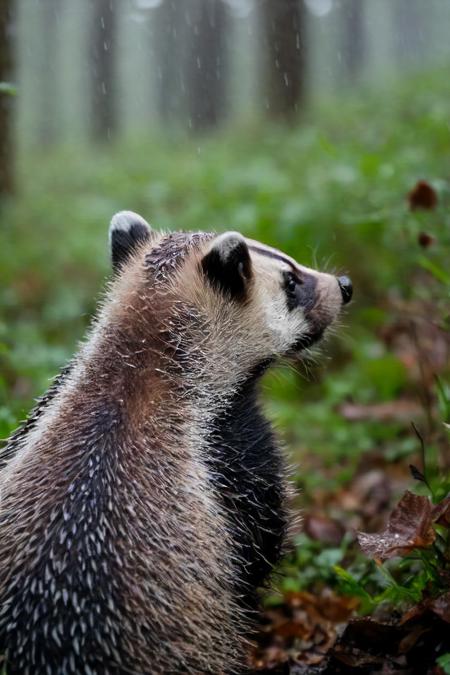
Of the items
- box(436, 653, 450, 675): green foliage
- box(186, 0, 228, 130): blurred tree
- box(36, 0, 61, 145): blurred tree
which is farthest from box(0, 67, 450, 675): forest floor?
box(36, 0, 61, 145): blurred tree

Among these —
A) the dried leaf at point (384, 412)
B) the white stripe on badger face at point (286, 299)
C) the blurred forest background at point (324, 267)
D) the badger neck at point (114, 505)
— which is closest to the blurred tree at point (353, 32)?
the blurred forest background at point (324, 267)

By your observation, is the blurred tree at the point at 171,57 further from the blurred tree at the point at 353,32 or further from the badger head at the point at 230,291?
the badger head at the point at 230,291

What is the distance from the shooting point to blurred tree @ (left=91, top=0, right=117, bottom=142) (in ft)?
126

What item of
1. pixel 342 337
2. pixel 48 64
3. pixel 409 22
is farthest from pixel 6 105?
pixel 409 22

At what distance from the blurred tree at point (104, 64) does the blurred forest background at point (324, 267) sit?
25.0ft

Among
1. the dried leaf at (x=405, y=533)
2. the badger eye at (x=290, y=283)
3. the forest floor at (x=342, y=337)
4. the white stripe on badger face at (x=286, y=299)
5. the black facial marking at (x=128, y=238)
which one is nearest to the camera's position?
the dried leaf at (x=405, y=533)

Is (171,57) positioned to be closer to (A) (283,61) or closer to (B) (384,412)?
(A) (283,61)

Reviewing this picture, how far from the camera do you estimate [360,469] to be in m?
8.15

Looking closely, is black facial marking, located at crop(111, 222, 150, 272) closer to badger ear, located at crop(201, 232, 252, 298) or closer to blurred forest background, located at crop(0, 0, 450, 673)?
badger ear, located at crop(201, 232, 252, 298)

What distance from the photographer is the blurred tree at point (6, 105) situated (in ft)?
43.1

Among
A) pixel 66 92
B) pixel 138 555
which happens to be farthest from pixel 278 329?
pixel 66 92

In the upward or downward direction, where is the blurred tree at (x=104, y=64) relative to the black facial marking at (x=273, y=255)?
downward

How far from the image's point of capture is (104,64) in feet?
131

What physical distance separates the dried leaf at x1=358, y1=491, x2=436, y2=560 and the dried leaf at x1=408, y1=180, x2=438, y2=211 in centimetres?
262
